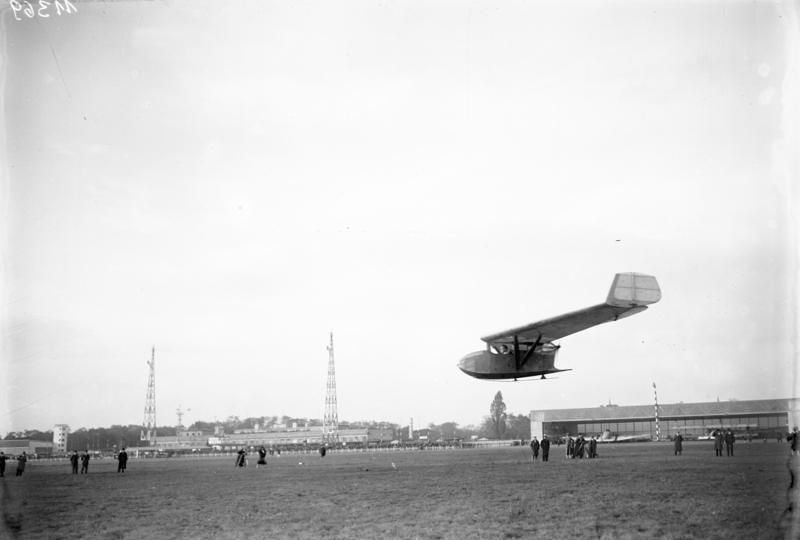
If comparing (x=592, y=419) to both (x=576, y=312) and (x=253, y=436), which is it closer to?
(x=576, y=312)

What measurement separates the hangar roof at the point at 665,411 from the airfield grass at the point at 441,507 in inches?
2203

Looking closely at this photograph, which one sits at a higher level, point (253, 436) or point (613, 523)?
point (613, 523)

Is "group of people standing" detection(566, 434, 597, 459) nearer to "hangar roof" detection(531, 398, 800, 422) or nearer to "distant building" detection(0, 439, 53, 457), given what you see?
"hangar roof" detection(531, 398, 800, 422)

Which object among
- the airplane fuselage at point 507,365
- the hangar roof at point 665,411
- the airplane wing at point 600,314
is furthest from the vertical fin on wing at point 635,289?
the hangar roof at point 665,411

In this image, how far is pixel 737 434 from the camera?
75.1 m

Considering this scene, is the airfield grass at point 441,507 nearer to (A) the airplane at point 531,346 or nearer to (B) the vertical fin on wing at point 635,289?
(A) the airplane at point 531,346

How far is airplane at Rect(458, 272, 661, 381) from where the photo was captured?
20.8m

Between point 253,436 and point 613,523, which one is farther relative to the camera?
point 253,436

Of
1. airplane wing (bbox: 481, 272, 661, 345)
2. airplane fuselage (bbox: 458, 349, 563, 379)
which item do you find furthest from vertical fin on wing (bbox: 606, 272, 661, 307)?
airplane fuselage (bbox: 458, 349, 563, 379)

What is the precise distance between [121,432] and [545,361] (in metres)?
163

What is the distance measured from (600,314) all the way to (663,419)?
7169 centimetres

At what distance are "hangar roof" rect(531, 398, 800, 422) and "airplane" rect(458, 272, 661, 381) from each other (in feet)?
183

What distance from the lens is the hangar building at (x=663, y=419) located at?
248 feet

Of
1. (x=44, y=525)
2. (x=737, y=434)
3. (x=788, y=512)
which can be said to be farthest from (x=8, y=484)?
(x=737, y=434)
